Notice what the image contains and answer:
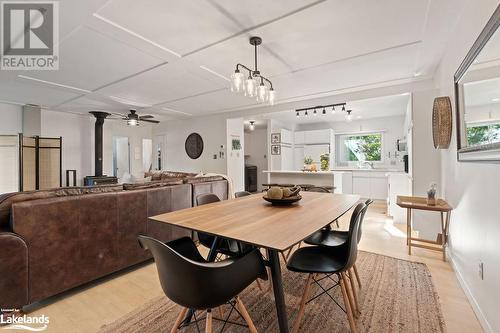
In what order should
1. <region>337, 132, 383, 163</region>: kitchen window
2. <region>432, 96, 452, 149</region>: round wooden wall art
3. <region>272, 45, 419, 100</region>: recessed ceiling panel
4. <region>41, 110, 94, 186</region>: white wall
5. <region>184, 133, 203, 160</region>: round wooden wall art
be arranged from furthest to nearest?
<region>337, 132, 383, 163</region>: kitchen window < <region>184, 133, 203, 160</region>: round wooden wall art < <region>41, 110, 94, 186</region>: white wall < <region>272, 45, 419, 100</region>: recessed ceiling panel < <region>432, 96, 452, 149</region>: round wooden wall art

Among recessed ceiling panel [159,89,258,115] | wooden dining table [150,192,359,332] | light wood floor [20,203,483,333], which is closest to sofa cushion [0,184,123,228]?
light wood floor [20,203,483,333]

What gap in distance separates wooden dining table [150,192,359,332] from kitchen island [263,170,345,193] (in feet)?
9.50

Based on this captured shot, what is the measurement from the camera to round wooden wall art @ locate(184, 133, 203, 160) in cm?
652

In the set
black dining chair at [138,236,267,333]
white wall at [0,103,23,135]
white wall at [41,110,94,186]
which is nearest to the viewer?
black dining chair at [138,236,267,333]

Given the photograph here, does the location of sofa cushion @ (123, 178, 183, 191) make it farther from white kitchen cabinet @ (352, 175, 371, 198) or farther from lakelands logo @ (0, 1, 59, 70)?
white kitchen cabinet @ (352, 175, 371, 198)

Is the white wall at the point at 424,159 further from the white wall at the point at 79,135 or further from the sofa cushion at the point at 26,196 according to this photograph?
the white wall at the point at 79,135

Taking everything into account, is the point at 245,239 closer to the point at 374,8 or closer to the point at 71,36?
the point at 374,8

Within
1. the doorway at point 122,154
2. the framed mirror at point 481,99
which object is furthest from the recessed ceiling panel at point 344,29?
the doorway at point 122,154

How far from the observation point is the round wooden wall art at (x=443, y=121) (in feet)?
8.16

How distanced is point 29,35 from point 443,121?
14.8 ft

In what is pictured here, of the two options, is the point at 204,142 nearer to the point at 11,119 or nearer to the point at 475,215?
the point at 11,119

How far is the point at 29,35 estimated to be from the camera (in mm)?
2383

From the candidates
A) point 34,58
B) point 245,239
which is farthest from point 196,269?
point 34,58

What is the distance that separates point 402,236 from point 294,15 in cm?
340
